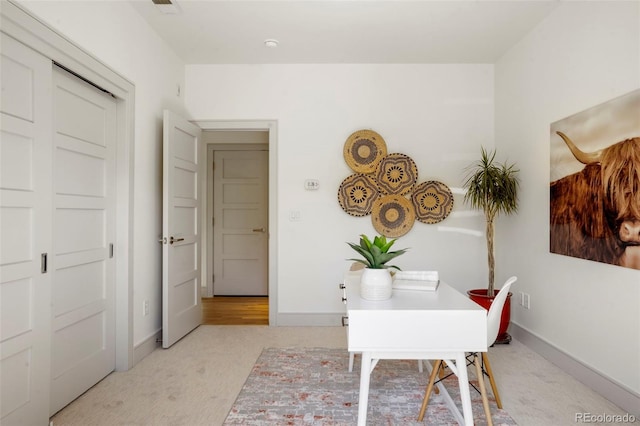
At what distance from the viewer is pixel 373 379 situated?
102 inches

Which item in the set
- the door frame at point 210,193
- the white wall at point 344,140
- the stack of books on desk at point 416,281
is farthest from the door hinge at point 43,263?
the door frame at point 210,193

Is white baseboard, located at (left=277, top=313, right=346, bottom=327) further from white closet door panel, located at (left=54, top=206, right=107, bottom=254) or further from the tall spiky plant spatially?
white closet door panel, located at (left=54, top=206, right=107, bottom=254)

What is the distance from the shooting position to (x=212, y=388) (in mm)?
2496

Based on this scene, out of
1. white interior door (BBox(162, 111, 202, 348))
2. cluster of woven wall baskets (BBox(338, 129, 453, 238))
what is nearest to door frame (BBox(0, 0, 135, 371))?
white interior door (BBox(162, 111, 202, 348))

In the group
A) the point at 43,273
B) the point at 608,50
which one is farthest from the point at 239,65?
the point at 608,50

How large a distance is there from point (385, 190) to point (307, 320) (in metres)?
1.56

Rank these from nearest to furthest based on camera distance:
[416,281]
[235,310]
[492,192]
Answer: [416,281], [492,192], [235,310]

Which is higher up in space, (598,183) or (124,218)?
(598,183)

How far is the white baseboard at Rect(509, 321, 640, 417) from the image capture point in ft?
7.21

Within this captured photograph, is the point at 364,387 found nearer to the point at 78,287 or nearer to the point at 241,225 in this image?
the point at 78,287

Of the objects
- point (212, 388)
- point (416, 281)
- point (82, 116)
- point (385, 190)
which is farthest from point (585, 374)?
point (82, 116)

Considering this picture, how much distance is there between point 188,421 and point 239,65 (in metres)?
3.30

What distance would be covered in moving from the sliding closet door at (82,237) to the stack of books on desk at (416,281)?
1.94m

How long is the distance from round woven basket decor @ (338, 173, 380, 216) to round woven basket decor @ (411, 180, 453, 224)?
0.45 m
